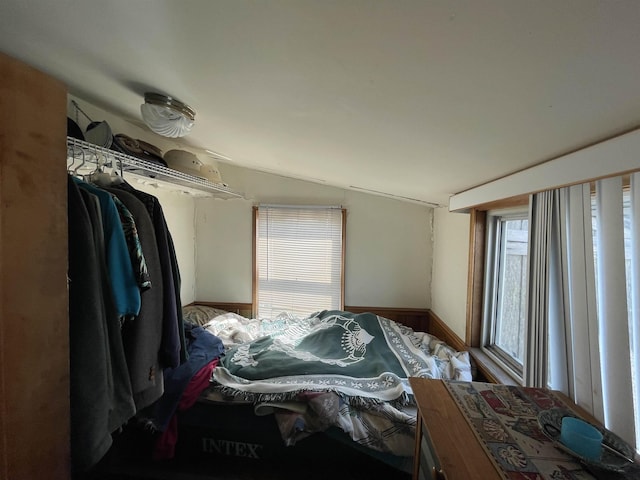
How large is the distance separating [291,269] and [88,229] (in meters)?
2.10

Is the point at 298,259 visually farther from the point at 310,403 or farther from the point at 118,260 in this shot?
the point at 118,260

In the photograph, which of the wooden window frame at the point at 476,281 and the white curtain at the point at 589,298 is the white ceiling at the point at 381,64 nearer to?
the white curtain at the point at 589,298

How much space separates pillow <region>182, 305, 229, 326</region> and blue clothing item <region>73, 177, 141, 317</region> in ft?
5.24

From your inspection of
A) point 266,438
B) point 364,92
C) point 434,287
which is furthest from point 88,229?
point 434,287

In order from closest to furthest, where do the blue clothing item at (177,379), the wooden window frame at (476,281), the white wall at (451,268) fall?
1. the blue clothing item at (177,379)
2. the wooden window frame at (476,281)
3. the white wall at (451,268)

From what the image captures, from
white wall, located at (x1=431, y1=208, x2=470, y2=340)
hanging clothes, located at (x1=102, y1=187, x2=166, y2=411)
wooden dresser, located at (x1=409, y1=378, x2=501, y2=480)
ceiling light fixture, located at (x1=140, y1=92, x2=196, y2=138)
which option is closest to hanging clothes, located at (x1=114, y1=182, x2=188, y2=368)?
hanging clothes, located at (x1=102, y1=187, x2=166, y2=411)

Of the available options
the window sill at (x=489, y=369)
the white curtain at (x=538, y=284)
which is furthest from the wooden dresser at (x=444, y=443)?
the window sill at (x=489, y=369)

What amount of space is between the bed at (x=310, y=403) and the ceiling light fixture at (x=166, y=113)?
1.33 m

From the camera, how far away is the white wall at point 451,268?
74.5 inches

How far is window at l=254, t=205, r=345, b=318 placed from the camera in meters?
2.70

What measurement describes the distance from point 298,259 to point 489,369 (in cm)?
185

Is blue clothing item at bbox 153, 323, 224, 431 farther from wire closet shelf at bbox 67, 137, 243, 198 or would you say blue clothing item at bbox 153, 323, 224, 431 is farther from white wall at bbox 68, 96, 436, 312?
white wall at bbox 68, 96, 436, 312

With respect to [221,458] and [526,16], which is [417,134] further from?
[221,458]

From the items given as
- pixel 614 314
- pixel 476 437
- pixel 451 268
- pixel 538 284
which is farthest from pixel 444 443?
pixel 451 268
